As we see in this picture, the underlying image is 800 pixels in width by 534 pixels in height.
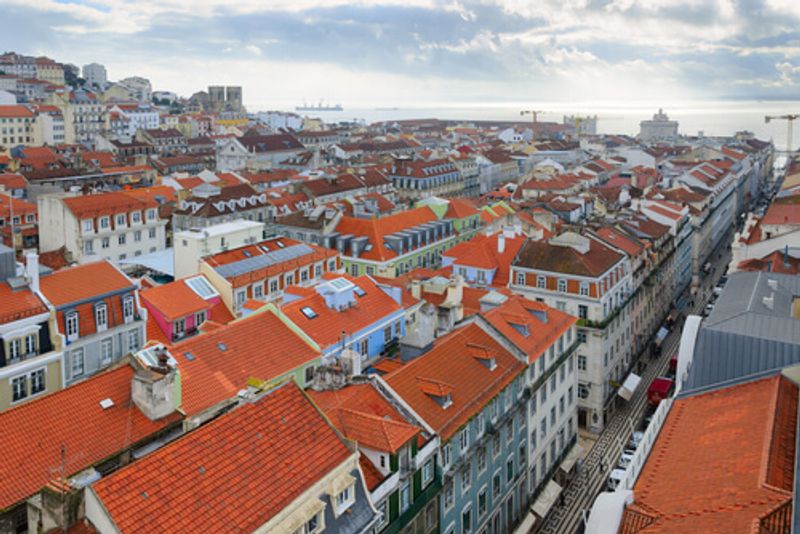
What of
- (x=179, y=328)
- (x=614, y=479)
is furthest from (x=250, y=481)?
(x=614, y=479)

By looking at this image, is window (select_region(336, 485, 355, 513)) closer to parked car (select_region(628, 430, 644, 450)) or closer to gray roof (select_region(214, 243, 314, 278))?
parked car (select_region(628, 430, 644, 450))

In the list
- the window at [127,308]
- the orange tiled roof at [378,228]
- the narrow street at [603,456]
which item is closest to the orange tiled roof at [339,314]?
the window at [127,308]

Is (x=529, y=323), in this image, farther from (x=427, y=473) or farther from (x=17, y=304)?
(x=17, y=304)

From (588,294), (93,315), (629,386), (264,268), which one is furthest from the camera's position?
(629,386)

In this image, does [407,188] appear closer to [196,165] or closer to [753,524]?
[196,165]

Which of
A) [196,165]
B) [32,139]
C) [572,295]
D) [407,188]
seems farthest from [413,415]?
[32,139]

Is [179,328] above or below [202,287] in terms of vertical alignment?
below

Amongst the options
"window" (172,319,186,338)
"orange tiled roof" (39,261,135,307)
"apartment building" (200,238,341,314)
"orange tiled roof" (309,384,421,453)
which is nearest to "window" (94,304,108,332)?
"orange tiled roof" (39,261,135,307)
